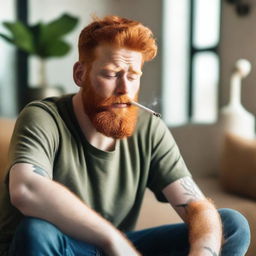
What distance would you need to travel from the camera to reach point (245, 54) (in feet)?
9.37

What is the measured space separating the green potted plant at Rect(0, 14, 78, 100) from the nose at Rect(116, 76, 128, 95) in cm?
218

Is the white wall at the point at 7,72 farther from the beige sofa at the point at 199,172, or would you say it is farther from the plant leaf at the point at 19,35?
the beige sofa at the point at 199,172

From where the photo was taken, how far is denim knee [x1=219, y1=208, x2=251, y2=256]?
1.07 m

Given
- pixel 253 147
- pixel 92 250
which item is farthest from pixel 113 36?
pixel 253 147

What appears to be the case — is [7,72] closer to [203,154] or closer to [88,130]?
[203,154]

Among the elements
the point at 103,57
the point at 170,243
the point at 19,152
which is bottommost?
the point at 170,243

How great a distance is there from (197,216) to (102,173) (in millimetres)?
236

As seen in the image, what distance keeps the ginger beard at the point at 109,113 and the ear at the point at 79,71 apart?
2 centimetres

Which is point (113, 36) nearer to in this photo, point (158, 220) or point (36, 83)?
point (158, 220)

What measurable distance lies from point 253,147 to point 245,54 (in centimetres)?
103

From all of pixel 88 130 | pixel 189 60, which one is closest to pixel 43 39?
pixel 189 60

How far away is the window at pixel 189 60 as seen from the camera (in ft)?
10.7

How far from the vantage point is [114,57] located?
1.05 m

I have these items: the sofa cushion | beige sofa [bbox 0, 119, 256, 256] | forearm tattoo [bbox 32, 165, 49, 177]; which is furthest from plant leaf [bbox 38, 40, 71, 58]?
forearm tattoo [bbox 32, 165, 49, 177]
